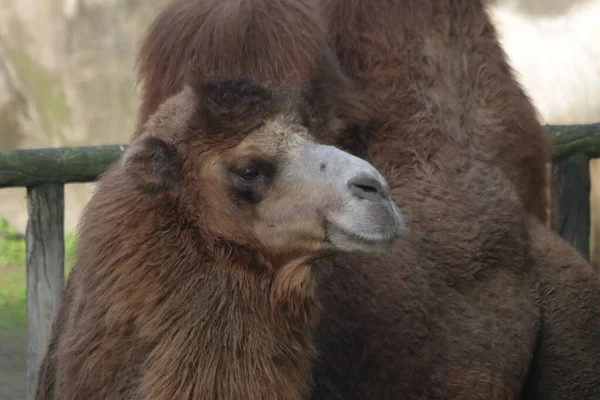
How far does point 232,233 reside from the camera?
3049 mm

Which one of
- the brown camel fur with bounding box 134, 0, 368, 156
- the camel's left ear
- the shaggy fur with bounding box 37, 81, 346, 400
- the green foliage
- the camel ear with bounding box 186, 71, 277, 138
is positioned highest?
the brown camel fur with bounding box 134, 0, 368, 156

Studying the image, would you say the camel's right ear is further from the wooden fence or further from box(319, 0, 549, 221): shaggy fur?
the wooden fence

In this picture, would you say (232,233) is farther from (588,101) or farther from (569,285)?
(588,101)

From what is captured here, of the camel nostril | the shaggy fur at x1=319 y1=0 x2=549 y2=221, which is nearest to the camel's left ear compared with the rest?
the camel nostril

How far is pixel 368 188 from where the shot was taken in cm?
290

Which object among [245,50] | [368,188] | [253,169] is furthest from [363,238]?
[245,50]

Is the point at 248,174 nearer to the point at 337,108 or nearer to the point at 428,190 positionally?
the point at 337,108

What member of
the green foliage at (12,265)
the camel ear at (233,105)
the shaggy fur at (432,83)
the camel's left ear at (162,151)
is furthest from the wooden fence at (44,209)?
the green foliage at (12,265)

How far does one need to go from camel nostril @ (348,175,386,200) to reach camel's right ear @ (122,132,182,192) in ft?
1.70

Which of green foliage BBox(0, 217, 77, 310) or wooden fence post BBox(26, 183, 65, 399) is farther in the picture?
green foliage BBox(0, 217, 77, 310)

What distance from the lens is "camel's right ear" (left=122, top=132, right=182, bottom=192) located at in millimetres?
3045

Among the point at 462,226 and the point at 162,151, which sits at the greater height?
the point at 162,151

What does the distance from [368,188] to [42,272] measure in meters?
2.53

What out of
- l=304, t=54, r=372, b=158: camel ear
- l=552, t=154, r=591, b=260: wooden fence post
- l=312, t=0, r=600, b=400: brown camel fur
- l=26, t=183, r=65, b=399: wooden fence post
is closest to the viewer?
l=304, t=54, r=372, b=158: camel ear
